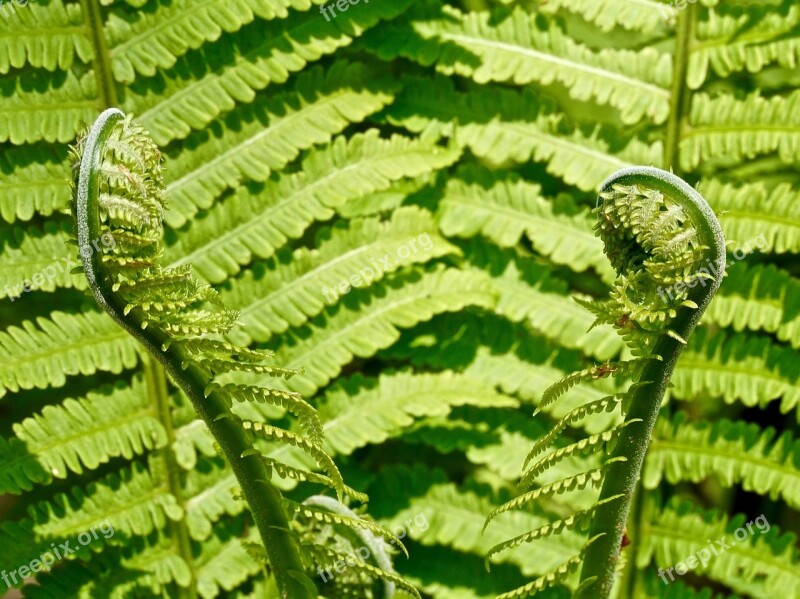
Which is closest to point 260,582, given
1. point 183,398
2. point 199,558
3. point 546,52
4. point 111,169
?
point 199,558

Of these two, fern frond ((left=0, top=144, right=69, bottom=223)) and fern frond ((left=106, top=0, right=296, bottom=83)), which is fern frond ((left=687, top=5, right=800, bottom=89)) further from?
fern frond ((left=0, top=144, right=69, bottom=223))

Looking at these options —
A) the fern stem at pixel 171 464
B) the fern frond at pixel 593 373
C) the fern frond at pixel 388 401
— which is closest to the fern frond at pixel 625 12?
the fern frond at pixel 388 401

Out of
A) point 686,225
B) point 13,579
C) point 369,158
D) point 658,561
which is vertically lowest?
point 13,579

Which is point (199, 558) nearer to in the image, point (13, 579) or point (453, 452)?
point (13, 579)

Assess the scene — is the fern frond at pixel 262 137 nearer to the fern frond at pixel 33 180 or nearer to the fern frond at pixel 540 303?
the fern frond at pixel 33 180

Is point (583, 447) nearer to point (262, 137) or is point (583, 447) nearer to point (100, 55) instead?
point (262, 137)

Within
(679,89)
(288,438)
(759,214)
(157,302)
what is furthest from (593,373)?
(679,89)
